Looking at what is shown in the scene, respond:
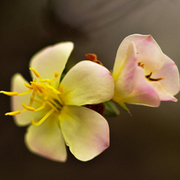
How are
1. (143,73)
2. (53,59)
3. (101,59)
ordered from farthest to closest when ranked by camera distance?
(101,59) < (53,59) < (143,73)

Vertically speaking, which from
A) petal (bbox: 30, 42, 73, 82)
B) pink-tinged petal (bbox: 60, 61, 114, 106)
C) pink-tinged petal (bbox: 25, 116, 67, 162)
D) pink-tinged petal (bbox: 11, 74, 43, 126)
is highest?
petal (bbox: 30, 42, 73, 82)

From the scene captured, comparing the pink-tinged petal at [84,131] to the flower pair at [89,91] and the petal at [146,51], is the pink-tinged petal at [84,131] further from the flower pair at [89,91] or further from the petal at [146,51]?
the petal at [146,51]

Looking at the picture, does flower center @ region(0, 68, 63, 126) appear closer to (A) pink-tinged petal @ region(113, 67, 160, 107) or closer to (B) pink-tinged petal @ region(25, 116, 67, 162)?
(B) pink-tinged petal @ region(25, 116, 67, 162)

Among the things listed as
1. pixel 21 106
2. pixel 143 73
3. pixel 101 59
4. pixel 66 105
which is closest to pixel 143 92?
pixel 143 73

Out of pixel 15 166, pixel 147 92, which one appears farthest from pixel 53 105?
A: pixel 15 166

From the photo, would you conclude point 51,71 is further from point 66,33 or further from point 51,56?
point 66,33

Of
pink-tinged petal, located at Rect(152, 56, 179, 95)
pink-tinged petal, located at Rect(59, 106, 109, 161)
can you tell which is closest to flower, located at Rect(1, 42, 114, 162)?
pink-tinged petal, located at Rect(59, 106, 109, 161)

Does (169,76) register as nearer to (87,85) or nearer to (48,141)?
(87,85)

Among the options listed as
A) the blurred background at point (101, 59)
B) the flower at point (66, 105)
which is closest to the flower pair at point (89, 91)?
the flower at point (66, 105)
